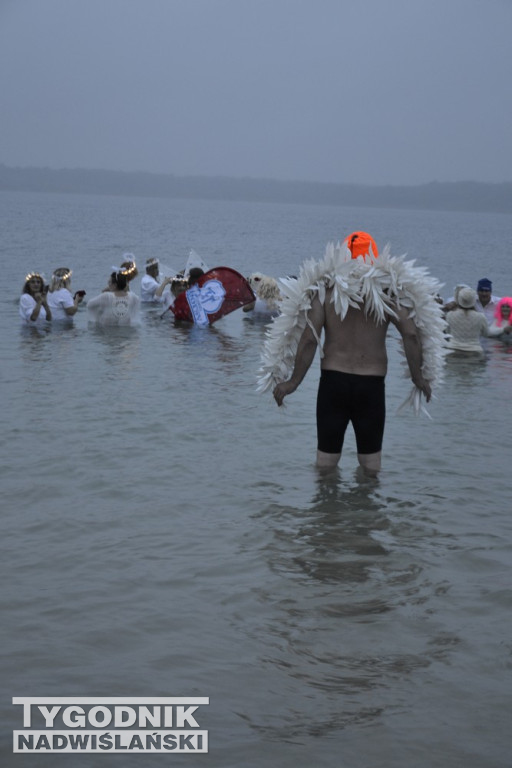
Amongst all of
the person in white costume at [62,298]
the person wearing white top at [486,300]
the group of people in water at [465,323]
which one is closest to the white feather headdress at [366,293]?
the group of people in water at [465,323]

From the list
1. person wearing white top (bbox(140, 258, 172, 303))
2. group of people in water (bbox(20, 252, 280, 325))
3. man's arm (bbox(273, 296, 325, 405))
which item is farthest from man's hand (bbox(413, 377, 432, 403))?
person wearing white top (bbox(140, 258, 172, 303))

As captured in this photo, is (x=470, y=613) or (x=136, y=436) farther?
(x=136, y=436)

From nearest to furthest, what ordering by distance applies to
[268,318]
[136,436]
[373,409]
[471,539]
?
[471,539], [373,409], [136,436], [268,318]

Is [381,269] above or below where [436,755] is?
above

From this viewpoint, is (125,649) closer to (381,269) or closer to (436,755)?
(436,755)

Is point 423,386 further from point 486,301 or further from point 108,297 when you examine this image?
point 486,301

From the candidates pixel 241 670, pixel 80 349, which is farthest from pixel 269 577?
pixel 80 349

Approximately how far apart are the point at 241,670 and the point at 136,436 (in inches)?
179

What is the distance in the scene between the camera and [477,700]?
3924 millimetres

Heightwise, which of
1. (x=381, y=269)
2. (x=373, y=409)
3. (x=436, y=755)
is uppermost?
(x=381, y=269)

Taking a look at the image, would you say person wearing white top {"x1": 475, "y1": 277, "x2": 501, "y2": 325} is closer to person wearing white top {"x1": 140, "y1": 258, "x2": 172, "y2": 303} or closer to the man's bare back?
person wearing white top {"x1": 140, "y1": 258, "x2": 172, "y2": 303}

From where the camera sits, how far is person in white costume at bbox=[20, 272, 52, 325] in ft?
47.6

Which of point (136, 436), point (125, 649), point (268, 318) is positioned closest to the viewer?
point (125, 649)

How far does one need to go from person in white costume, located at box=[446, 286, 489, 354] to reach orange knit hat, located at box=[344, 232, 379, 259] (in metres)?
7.07
